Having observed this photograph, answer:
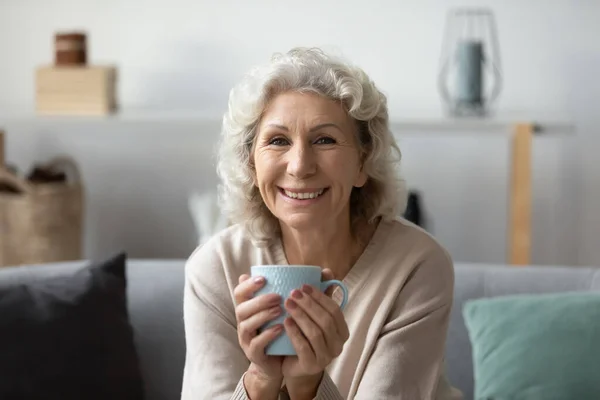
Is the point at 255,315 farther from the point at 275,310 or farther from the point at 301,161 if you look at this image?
the point at 301,161

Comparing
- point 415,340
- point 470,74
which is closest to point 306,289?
point 415,340

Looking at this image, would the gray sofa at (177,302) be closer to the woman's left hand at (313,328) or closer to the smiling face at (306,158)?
the smiling face at (306,158)

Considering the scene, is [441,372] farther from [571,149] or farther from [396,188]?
[571,149]

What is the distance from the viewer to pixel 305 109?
1.64m

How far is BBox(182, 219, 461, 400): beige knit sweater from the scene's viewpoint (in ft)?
5.53

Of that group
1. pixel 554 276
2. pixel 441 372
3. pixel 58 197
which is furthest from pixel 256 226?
pixel 58 197

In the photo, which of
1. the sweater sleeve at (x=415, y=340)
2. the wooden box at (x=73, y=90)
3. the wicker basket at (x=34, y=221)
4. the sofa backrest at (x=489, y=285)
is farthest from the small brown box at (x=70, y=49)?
the sweater sleeve at (x=415, y=340)

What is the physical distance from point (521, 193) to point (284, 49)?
3.20ft

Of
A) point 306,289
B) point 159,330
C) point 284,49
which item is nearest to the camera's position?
point 306,289

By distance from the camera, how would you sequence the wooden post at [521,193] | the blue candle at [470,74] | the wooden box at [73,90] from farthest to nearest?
the wooden box at [73,90] → the blue candle at [470,74] → the wooden post at [521,193]

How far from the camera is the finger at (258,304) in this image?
4.52 ft

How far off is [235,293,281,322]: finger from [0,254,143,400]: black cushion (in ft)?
2.48

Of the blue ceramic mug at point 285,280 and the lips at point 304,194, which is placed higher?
the lips at point 304,194

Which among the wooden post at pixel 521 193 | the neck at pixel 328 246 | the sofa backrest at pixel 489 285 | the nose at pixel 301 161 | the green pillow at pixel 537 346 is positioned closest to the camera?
Answer: the nose at pixel 301 161
